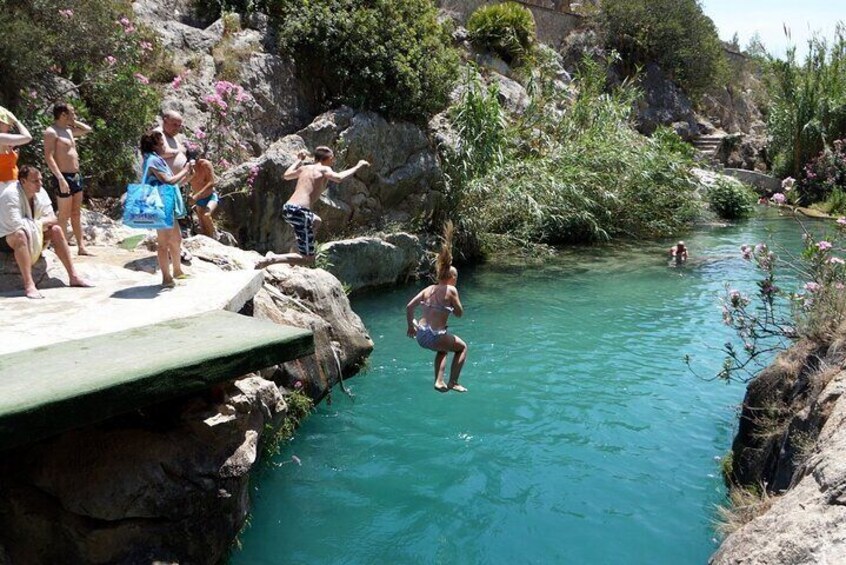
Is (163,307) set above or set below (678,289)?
above

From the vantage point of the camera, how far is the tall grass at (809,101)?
2955 cm

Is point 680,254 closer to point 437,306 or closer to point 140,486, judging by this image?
point 437,306

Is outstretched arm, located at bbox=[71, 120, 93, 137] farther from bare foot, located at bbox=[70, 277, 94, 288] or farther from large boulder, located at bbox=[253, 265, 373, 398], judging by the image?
large boulder, located at bbox=[253, 265, 373, 398]

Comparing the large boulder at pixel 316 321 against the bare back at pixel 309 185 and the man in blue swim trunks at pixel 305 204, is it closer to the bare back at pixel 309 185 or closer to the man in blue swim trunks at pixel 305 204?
the man in blue swim trunks at pixel 305 204

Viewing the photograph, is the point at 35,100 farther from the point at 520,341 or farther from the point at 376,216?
the point at 520,341

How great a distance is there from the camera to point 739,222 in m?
25.6

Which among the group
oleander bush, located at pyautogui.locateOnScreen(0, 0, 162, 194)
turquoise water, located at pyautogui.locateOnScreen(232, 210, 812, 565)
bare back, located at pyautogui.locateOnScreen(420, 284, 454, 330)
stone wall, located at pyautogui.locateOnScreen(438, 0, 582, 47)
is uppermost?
stone wall, located at pyautogui.locateOnScreen(438, 0, 582, 47)

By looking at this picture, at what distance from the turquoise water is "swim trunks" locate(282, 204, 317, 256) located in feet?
6.67

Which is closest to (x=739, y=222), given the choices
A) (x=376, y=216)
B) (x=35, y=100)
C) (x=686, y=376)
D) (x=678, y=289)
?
(x=678, y=289)

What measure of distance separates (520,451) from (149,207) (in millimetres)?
4816

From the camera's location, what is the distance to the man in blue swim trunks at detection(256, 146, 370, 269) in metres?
9.37

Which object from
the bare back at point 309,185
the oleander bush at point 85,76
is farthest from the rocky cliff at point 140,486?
the oleander bush at point 85,76

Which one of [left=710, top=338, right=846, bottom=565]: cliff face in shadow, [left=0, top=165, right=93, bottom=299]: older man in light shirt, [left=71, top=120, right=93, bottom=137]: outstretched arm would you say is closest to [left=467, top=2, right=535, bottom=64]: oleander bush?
[left=71, top=120, right=93, bottom=137]: outstretched arm

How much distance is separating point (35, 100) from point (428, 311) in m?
8.12
